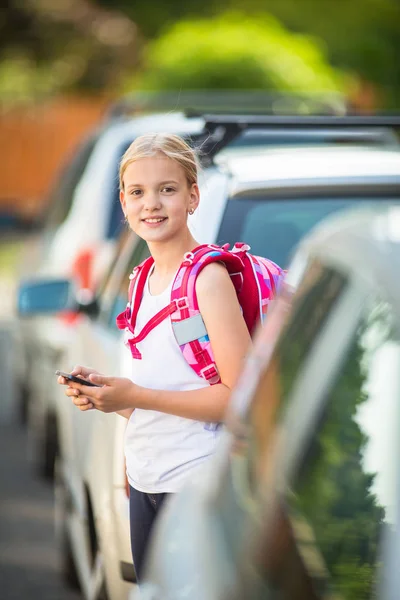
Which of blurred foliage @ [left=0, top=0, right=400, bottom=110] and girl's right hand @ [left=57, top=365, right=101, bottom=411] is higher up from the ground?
blurred foliage @ [left=0, top=0, right=400, bottom=110]

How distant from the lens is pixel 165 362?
295 centimetres

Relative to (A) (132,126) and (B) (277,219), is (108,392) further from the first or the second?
(A) (132,126)

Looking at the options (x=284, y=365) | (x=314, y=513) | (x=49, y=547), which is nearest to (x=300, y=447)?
(x=314, y=513)

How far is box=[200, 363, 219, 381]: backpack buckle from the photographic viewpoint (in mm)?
2912

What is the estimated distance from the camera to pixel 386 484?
200 cm

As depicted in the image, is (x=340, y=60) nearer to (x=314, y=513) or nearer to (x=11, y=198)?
(x=11, y=198)

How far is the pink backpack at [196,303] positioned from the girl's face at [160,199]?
115 millimetres

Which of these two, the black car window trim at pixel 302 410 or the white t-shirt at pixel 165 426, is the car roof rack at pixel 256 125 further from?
the black car window trim at pixel 302 410

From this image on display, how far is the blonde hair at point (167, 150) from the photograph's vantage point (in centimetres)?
301

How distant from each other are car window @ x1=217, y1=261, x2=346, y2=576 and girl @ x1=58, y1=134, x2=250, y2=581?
54 centimetres

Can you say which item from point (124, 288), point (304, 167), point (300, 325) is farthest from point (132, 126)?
point (300, 325)

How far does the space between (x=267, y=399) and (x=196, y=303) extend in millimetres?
768

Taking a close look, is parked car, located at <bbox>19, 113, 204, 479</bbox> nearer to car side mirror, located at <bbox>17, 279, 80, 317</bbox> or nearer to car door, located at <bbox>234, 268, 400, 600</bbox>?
car side mirror, located at <bbox>17, 279, 80, 317</bbox>

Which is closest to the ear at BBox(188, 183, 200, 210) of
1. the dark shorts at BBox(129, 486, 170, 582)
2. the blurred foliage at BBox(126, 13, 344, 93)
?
the dark shorts at BBox(129, 486, 170, 582)
